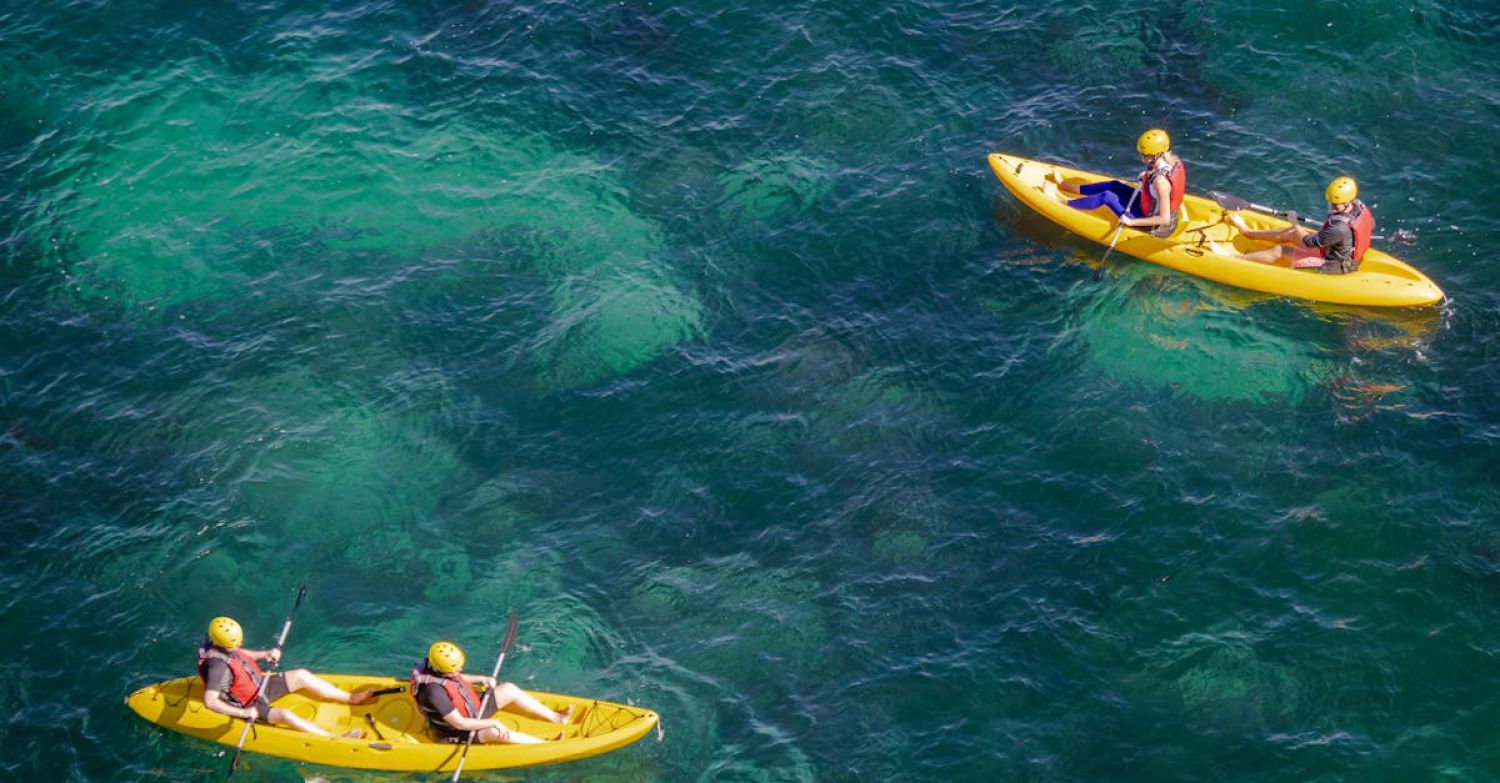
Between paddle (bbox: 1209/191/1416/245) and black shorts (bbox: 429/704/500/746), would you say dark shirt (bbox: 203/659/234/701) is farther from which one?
paddle (bbox: 1209/191/1416/245)

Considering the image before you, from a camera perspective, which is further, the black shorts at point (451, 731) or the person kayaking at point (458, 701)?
the black shorts at point (451, 731)

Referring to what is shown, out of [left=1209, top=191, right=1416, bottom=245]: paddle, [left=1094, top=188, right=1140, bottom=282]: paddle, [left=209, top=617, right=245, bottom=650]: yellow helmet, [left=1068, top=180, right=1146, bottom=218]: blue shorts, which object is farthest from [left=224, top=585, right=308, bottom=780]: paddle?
[left=1209, top=191, right=1416, bottom=245]: paddle

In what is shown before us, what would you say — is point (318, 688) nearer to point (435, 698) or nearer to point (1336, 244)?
point (435, 698)

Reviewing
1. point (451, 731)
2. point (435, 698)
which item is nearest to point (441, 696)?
point (435, 698)

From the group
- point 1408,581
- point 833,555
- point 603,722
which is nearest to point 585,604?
point 603,722

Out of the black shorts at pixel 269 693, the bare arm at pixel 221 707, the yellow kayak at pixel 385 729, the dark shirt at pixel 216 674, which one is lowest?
the yellow kayak at pixel 385 729

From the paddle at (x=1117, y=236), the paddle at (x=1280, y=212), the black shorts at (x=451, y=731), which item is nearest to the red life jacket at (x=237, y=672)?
the black shorts at (x=451, y=731)

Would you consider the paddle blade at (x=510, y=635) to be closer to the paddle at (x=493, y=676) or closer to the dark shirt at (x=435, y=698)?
the paddle at (x=493, y=676)

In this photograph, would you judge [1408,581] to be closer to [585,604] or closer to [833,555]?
[833,555]
